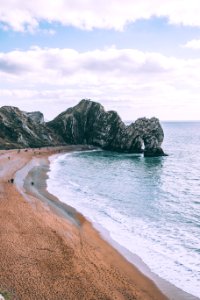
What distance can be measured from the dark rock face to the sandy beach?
279 feet

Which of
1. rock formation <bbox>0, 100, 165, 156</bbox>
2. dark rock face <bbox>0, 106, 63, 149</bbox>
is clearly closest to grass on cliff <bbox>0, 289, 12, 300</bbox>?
rock formation <bbox>0, 100, 165, 156</bbox>

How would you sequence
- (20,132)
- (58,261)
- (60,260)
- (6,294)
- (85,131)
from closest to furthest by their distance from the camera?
1. (6,294)
2. (58,261)
3. (60,260)
4. (20,132)
5. (85,131)

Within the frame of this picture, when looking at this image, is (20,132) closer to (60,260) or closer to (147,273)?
(60,260)

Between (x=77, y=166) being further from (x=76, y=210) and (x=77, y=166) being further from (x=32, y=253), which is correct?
(x=32, y=253)

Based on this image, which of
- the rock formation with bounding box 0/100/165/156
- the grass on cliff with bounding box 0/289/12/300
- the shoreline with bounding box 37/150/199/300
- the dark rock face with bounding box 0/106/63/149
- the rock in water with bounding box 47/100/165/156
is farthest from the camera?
the dark rock face with bounding box 0/106/63/149

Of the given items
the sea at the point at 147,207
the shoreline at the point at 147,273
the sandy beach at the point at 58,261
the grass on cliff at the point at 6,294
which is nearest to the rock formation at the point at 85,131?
the sea at the point at 147,207

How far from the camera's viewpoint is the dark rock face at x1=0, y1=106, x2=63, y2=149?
422 feet

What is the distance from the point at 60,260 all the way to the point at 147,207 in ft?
72.2

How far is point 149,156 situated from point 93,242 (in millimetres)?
84076

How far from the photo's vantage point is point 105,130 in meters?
138

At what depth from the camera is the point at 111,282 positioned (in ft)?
81.5

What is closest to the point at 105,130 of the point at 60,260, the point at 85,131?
the point at 85,131

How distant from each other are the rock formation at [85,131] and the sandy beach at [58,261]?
80.5m

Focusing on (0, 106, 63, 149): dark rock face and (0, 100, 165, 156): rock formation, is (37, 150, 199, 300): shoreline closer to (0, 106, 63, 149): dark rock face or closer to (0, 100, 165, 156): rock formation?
(0, 100, 165, 156): rock formation
